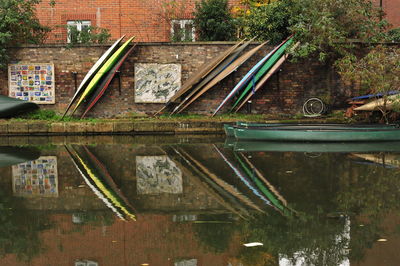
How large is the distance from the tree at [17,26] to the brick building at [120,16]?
7.20ft

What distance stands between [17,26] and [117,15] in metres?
4.69

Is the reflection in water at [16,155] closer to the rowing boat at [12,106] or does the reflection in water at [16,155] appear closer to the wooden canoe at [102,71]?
the rowing boat at [12,106]

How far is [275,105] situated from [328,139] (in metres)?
4.96

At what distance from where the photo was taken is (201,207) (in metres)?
7.05

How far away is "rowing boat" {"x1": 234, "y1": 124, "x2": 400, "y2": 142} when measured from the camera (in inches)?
557

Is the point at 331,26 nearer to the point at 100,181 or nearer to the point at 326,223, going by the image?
the point at 100,181

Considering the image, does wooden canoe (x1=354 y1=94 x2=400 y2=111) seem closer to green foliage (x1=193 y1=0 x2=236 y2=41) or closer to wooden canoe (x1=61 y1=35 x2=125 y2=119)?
green foliage (x1=193 y1=0 x2=236 y2=41)

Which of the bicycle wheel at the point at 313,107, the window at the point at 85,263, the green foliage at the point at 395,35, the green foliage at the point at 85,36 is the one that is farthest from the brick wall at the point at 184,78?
the window at the point at 85,263

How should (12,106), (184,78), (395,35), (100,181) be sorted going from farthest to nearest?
(395,35) < (184,78) < (12,106) < (100,181)

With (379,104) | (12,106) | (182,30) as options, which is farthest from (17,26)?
(379,104)

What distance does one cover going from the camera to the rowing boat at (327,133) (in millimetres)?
14156

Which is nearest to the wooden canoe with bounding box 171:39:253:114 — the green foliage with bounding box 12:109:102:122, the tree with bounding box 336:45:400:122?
the green foliage with bounding box 12:109:102:122

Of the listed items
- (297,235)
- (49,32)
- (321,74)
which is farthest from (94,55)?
(297,235)

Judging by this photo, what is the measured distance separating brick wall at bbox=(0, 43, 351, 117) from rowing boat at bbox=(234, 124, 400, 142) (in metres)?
4.44
